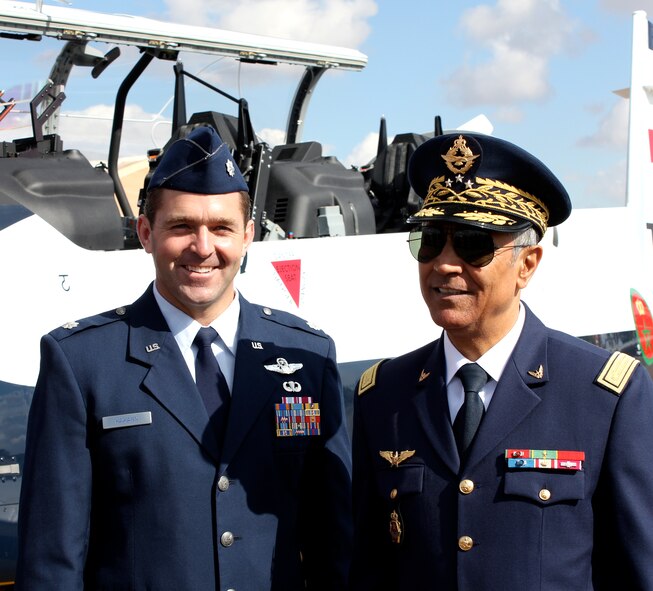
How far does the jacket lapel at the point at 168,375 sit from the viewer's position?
1957mm

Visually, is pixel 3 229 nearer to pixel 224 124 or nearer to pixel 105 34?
pixel 105 34

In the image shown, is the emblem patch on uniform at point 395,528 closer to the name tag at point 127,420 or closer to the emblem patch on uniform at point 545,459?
the emblem patch on uniform at point 545,459

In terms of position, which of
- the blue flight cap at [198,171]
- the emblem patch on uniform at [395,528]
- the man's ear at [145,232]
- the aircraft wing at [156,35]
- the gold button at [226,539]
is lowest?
the gold button at [226,539]

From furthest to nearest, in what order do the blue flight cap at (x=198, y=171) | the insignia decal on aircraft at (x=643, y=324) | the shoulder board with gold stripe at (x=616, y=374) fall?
the insignia decal on aircraft at (x=643, y=324)
the blue flight cap at (x=198, y=171)
the shoulder board with gold stripe at (x=616, y=374)

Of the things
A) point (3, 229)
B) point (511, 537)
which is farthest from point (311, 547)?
point (3, 229)


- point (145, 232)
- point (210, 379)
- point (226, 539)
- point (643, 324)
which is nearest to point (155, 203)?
point (145, 232)

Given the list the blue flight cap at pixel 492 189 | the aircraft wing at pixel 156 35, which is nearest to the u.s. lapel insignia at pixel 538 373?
the blue flight cap at pixel 492 189

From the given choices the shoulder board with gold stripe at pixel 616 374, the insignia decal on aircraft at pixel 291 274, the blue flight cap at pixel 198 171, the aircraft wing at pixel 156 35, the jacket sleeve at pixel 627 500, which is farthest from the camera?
the aircraft wing at pixel 156 35

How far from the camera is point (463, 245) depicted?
5.69 ft

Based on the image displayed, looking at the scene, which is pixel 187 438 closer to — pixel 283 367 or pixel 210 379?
pixel 210 379

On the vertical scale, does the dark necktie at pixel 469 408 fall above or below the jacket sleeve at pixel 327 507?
above

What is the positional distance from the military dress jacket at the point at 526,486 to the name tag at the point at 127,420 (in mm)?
486

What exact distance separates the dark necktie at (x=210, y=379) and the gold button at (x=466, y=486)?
564 millimetres

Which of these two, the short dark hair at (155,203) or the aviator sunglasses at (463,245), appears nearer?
the aviator sunglasses at (463,245)
